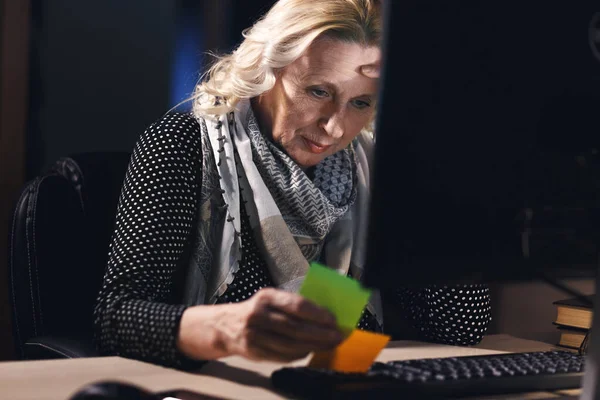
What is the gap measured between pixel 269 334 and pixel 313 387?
7cm

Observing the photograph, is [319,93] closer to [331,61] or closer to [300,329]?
[331,61]

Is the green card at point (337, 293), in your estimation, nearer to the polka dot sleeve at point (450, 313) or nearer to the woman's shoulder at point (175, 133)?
the woman's shoulder at point (175, 133)

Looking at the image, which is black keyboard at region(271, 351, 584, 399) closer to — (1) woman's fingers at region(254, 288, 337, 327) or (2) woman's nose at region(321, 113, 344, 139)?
(1) woman's fingers at region(254, 288, 337, 327)

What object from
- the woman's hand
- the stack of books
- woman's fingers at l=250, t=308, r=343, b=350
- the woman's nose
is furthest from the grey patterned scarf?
woman's fingers at l=250, t=308, r=343, b=350

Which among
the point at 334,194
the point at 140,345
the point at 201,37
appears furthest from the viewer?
the point at 201,37

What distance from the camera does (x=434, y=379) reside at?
859 millimetres

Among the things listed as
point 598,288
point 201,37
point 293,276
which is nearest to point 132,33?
point 201,37

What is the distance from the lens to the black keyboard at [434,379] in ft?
2.65

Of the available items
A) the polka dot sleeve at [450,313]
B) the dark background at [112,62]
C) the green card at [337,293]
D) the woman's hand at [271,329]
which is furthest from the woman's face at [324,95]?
the dark background at [112,62]

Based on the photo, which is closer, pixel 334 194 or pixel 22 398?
pixel 22 398

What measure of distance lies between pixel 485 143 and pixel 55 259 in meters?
1.01

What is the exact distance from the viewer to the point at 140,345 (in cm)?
106

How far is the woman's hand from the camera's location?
805mm

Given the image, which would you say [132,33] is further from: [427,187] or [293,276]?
[427,187]
